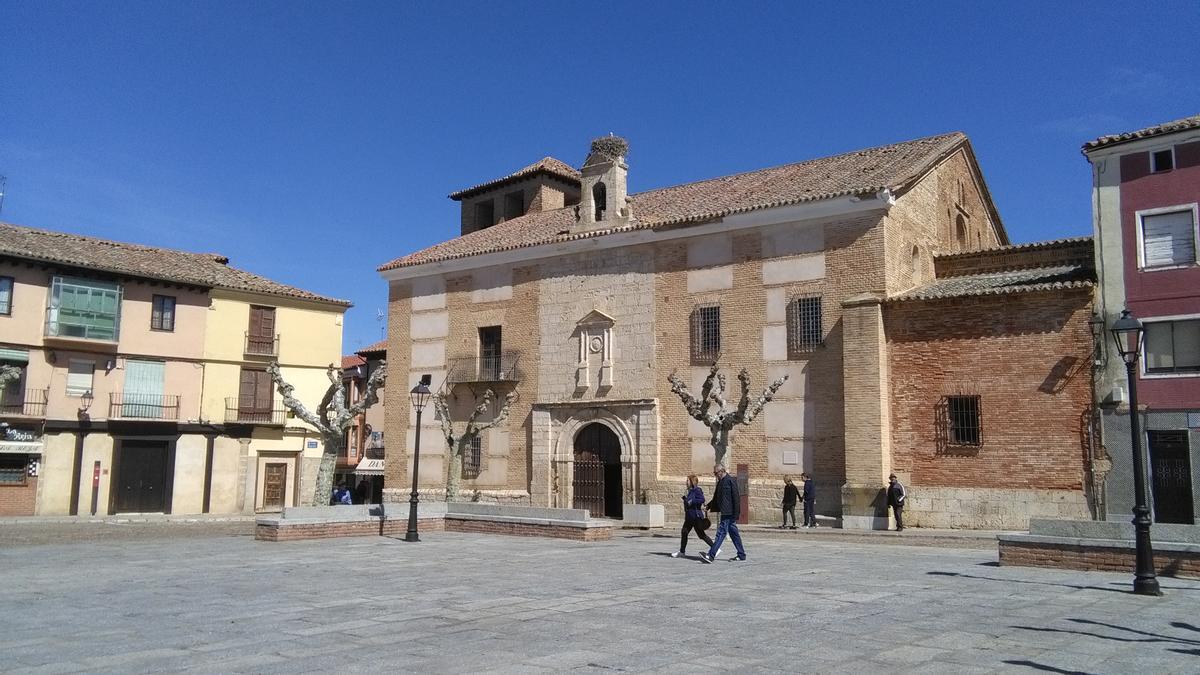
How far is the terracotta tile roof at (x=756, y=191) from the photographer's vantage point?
2327 centimetres

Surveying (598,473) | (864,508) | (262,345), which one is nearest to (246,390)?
(262,345)

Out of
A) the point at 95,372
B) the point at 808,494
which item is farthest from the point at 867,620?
the point at 95,372

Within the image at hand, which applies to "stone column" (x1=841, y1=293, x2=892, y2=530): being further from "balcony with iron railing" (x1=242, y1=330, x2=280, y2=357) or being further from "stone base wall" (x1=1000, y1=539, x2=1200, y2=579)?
"balcony with iron railing" (x1=242, y1=330, x2=280, y2=357)

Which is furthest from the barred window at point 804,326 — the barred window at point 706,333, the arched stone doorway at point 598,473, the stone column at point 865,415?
the arched stone doorway at point 598,473

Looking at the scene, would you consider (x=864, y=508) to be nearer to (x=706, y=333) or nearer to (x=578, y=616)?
(x=706, y=333)

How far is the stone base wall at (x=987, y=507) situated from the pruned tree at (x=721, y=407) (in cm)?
380

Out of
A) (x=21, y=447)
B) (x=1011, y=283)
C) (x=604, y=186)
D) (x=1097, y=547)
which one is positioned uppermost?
(x=604, y=186)

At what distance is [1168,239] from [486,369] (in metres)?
18.3

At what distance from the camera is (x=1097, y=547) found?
12.1 meters

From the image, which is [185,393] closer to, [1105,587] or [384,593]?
[384,593]

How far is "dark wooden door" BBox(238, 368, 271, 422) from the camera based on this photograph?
34.7m

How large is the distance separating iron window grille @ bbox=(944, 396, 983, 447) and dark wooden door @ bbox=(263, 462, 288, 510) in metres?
24.5

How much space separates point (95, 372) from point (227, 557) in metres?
20.6

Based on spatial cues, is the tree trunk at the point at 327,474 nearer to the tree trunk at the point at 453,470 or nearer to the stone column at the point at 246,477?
the tree trunk at the point at 453,470
